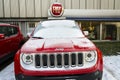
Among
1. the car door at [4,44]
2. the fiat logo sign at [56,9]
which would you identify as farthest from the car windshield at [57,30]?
the fiat logo sign at [56,9]

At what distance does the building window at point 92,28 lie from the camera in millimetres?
18609

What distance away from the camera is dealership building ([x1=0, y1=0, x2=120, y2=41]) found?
Answer: 1791cm

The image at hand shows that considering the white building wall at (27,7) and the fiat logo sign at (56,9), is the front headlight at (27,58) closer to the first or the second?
the fiat logo sign at (56,9)

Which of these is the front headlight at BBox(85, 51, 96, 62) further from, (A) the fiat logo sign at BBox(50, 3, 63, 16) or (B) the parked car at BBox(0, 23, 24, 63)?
(A) the fiat logo sign at BBox(50, 3, 63, 16)

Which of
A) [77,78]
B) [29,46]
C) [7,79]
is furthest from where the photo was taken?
[7,79]

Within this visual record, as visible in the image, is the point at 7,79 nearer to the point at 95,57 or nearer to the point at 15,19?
the point at 95,57

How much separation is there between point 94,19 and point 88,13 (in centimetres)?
77

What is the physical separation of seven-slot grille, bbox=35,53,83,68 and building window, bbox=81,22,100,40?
14.5 m

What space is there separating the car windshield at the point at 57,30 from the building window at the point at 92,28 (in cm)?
1227

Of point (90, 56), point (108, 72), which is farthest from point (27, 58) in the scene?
point (108, 72)

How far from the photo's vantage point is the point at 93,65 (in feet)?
13.9

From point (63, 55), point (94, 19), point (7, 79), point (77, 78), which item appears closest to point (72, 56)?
point (63, 55)

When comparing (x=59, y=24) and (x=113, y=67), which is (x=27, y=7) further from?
(x=113, y=67)

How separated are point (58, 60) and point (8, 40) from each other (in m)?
4.20
